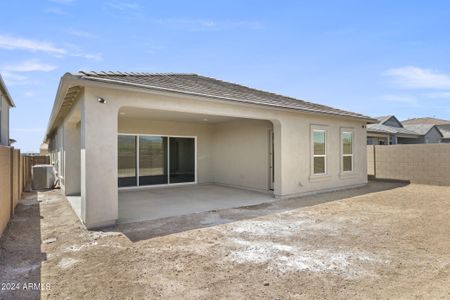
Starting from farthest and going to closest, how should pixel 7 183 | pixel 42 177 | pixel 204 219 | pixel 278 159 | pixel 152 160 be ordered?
pixel 42 177, pixel 152 160, pixel 278 159, pixel 204 219, pixel 7 183

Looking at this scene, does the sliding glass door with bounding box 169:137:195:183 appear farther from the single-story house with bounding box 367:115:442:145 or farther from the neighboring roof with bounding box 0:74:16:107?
the single-story house with bounding box 367:115:442:145

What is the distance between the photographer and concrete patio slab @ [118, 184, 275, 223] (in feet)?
23.7

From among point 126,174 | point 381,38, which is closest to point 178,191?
point 126,174

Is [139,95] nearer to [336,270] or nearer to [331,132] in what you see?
[336,270]

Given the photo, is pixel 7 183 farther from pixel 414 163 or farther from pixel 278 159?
pixel 414 163

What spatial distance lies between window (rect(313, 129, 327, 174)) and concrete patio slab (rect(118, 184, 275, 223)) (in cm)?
233

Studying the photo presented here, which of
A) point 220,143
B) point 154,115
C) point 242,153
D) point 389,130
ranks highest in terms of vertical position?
point 389,130

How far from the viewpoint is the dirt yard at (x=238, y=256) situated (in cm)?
324

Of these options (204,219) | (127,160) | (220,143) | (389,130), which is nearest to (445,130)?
(389,130)

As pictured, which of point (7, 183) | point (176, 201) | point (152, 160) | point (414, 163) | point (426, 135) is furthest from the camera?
point (426, 135)

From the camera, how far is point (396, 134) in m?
23.4

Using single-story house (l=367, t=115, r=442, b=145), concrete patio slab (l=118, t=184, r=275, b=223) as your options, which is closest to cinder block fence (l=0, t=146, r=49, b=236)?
concrete patio slab (l=118, t=184, r=275, b=223)

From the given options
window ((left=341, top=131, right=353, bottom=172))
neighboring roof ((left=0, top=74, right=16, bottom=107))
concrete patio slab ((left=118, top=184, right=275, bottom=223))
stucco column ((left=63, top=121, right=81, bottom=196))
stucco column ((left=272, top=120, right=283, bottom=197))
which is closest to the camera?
concrete patio slab ((left=118, top=184, right=275, bottom=223))

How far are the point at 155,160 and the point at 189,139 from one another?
6.53 ft
